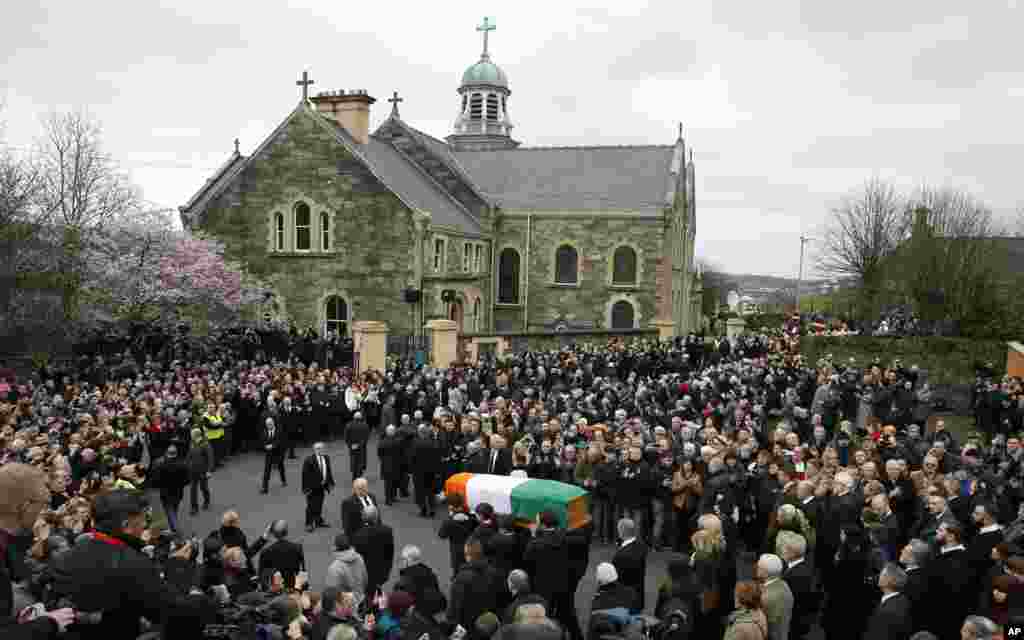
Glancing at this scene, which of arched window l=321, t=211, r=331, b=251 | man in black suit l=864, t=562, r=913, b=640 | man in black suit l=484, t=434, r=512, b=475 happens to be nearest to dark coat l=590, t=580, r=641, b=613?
man in black suit l=864, t=562, r=913, b=640

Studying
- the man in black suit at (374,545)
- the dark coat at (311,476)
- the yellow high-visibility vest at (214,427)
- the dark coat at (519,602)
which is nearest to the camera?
the dark coat at (519,602)

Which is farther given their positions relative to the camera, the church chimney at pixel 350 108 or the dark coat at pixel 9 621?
the church chimney at pixel 350 108

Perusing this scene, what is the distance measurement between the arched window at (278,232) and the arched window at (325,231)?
72.7 inches

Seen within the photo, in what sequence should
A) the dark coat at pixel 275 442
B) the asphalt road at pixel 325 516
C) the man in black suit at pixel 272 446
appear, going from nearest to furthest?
the asphalt road at pixel 325 516
the man in black suit at pixel 272 446
the dark coat at pixel 275 442

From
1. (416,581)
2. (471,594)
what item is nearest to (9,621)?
(416,581)

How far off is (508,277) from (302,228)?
11.8 metres

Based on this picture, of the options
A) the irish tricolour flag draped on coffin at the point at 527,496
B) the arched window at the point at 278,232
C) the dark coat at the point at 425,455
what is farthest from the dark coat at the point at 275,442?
the arched window at the point at 278,232

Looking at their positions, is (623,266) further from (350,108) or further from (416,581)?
(416,581)

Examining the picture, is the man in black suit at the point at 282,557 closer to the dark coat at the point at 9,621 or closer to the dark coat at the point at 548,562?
Result: the dark coat at the point at 548,562

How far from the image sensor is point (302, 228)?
34469 millimetres

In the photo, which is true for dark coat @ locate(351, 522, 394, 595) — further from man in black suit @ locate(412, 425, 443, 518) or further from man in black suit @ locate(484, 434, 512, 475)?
man in black suit @ locate(412, 425, 443, 518)

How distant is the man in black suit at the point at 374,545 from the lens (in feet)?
30.1

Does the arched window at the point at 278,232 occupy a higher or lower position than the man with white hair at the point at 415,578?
higher

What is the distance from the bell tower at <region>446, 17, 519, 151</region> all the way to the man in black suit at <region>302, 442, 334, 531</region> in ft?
162
